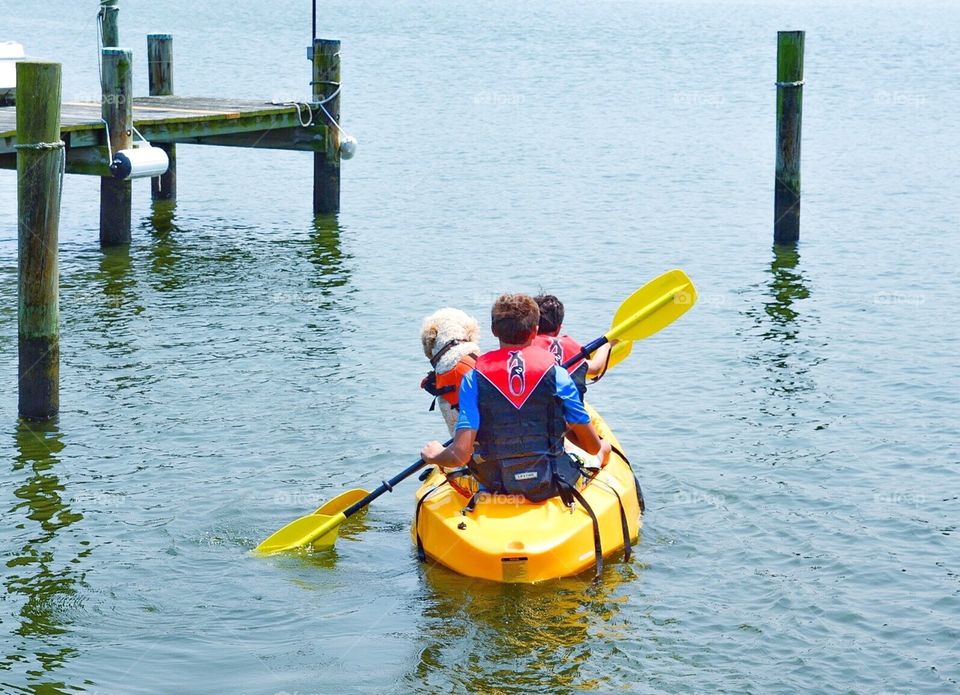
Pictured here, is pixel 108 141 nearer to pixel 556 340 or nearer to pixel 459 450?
pixel 556 340

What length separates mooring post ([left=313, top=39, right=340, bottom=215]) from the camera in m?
16.4

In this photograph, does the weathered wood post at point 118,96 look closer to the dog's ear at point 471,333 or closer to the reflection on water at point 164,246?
the reflection on water at point 164,246

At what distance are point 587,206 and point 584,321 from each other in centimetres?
670

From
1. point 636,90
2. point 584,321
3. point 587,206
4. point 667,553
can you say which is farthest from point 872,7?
point 667,553

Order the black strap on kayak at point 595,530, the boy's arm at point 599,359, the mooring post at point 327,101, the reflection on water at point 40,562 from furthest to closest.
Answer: the mooring post at point 327,101 < the boy's arm at point 599,359 < the black strap on kayak at point 595,530 < the reflection on water at point 40,562

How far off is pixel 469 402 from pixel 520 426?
0.29 meters

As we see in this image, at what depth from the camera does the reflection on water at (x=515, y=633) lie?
20.8ft

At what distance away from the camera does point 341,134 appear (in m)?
17.1

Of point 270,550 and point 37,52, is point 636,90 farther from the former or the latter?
point 270,550

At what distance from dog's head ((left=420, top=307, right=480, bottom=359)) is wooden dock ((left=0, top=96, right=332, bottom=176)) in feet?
24.3

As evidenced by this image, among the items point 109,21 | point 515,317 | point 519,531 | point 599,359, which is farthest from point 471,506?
point 109,21

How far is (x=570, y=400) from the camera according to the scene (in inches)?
276

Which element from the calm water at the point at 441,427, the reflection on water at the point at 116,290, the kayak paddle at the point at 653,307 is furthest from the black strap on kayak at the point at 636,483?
the reflection on water at the point at 116,290

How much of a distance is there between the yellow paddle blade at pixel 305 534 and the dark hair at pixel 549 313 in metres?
1.54
